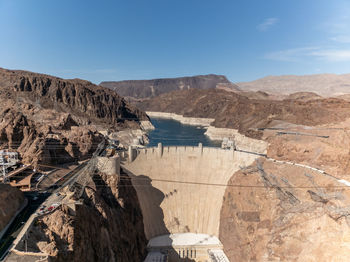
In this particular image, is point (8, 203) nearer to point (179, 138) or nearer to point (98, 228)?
point (98, 228)

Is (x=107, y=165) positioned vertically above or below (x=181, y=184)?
above

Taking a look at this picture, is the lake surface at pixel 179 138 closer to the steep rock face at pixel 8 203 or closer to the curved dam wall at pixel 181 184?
the curved dam wall at pixel 181 184

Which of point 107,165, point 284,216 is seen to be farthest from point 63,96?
point 284,216

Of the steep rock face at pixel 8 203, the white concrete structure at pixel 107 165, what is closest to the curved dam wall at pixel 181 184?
the white concrete structure at pixel 107 165

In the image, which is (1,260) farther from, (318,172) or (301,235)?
(318,172)

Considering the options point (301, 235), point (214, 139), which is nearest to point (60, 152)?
point (301, 235)

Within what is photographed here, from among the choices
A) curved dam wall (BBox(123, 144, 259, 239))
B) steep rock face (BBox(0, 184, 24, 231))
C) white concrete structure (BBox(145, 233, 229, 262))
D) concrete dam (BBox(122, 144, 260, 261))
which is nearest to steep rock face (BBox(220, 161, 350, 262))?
white concrete structure (BBox(145, 233, 229, 262))
